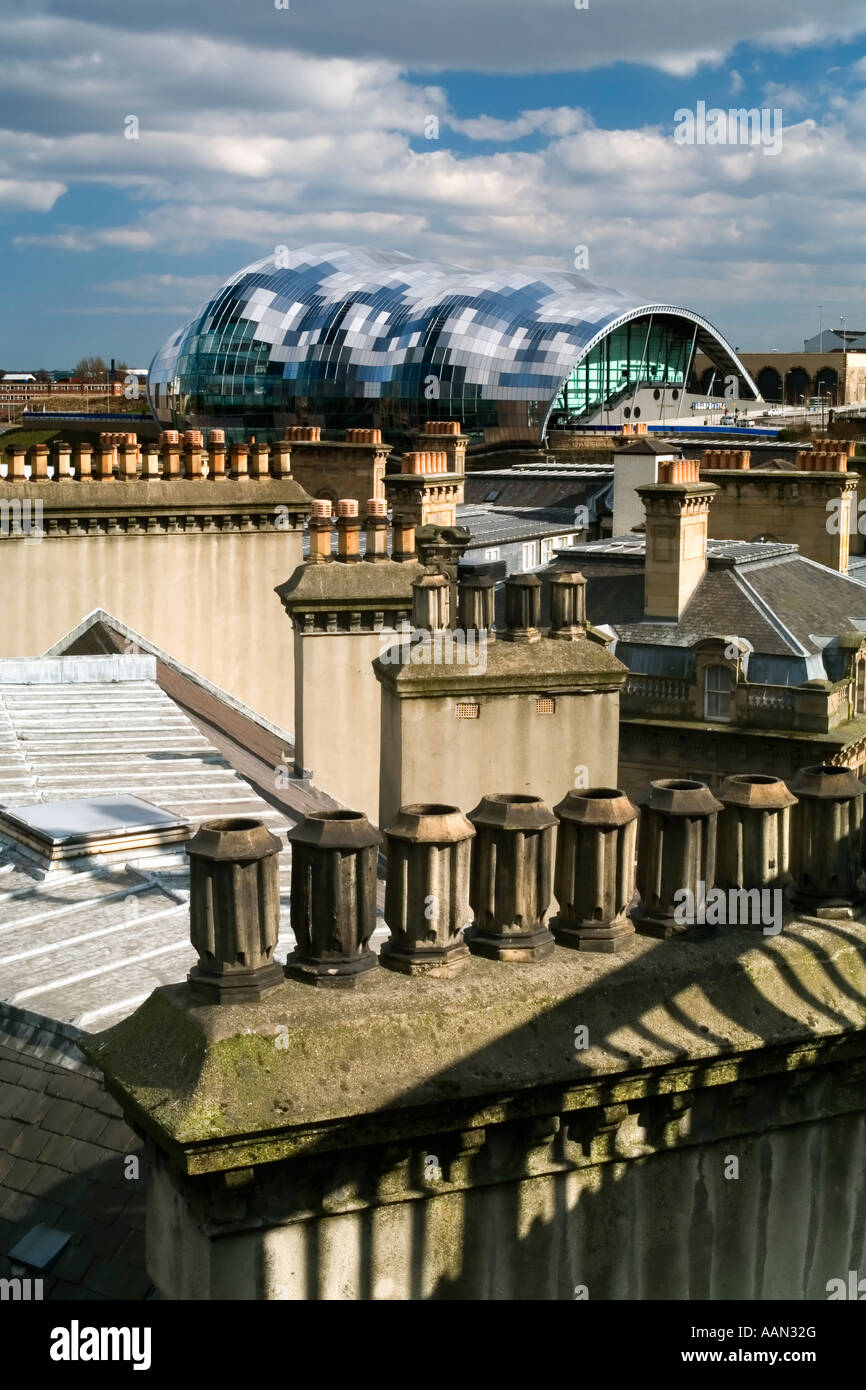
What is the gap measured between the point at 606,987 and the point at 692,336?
378 feet

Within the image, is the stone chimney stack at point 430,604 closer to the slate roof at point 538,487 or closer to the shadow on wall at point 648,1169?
the shadow on wall at point 648,1169

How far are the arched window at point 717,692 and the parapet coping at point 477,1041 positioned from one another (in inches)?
1213

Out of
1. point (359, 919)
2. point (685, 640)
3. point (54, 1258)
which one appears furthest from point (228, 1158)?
point (685, 640)

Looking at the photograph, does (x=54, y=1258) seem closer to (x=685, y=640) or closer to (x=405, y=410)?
(x=685, y=640)

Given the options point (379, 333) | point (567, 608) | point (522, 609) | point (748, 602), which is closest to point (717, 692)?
point (748, 602)

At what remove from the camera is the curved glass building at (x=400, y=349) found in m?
98.2

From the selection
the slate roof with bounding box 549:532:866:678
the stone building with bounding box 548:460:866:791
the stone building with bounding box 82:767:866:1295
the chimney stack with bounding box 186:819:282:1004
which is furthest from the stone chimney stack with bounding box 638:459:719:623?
the chimney stack with bounding box 186:819:282:1004

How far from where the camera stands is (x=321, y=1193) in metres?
5.62

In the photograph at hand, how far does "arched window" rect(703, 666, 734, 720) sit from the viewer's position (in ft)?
122

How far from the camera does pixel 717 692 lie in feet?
123

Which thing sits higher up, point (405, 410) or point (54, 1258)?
point (405, 410)

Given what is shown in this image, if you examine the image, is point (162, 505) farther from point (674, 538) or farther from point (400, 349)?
point (400, 349)

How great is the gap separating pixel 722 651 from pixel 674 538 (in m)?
2.88

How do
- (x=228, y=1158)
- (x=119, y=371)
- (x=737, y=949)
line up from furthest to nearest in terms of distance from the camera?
1. (x=119, y=371)
2. (x=737, y=949)
3. (x=228, y=1158)
